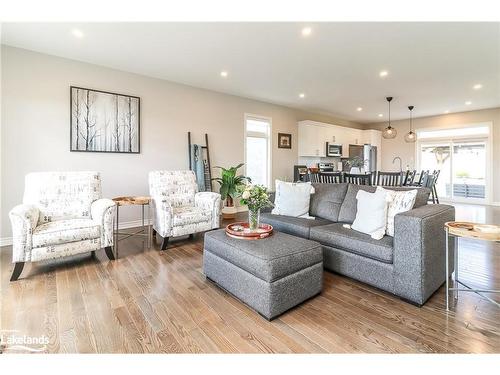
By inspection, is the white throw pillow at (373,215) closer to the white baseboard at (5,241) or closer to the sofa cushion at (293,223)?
the sofa cushion at (293,223)

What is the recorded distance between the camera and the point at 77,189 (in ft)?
10.3

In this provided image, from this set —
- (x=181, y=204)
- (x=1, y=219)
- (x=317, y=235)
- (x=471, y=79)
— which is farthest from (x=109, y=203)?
(x=471, y=79)

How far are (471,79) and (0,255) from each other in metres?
7.63

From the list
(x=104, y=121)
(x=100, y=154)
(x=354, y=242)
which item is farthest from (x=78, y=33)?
(x=354, y=242)

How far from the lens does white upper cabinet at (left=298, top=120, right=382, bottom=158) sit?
6930 mm

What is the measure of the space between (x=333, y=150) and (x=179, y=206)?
5.19 meters

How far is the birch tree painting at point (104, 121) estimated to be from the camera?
386cm

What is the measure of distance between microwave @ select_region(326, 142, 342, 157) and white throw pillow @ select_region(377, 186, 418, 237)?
16.5 feet

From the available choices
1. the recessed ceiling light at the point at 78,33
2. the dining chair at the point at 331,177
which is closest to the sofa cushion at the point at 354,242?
the dining chair at the point at 331,177

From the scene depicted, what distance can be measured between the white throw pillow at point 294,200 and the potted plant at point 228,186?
6.02ft

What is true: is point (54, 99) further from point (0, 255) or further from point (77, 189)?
point (0, 255)

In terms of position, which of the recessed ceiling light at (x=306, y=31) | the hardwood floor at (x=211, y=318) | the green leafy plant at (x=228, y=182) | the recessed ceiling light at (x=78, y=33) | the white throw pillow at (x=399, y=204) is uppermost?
the recessed ceiling light at (x=78, y=33)
